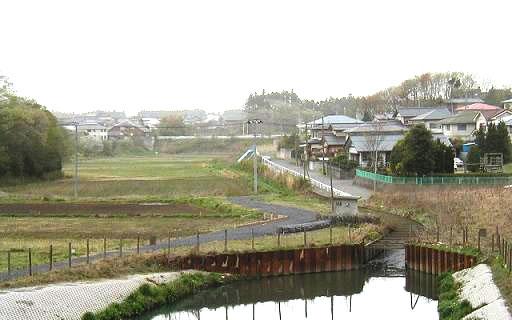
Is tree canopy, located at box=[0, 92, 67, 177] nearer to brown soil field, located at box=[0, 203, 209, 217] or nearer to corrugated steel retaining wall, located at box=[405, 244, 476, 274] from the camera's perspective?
brown soil field, located at box=[0, 203, 209, 217]

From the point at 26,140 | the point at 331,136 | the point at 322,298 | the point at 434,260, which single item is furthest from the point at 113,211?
the point at 331,136

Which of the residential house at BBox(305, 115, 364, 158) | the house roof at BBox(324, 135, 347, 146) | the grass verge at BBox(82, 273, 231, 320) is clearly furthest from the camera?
the house roof at BBox(324, 135, 347, 146)

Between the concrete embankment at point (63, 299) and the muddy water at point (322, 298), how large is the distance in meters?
1.58

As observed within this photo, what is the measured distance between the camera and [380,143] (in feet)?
234

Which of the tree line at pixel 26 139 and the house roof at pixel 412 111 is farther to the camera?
the house roof at pixel 412 111

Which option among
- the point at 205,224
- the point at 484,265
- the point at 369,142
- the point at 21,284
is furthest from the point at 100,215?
the point at 369,142

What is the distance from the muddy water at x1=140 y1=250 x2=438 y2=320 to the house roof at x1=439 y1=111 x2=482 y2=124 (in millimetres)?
→ 49327

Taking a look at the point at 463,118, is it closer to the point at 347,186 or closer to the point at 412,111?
the point at 412,111

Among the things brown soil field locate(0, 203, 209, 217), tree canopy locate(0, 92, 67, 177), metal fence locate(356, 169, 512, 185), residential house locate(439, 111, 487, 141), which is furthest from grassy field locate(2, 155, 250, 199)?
residential house locate(439, 111, 487, 141)

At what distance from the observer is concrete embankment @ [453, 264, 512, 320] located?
20469 millimetres

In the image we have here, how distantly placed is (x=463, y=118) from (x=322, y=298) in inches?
2207

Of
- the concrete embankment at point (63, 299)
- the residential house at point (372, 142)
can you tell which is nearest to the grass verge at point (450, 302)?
the concrete embankment at point (63, 299)

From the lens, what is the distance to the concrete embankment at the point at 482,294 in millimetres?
20469

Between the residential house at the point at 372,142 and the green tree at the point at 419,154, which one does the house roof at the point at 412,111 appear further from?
the green tree at the point at 419,154
